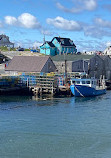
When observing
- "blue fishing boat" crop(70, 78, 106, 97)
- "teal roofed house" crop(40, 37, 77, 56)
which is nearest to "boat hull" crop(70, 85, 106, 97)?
"blue fishing boat" crop(70, 78, 106, 97)

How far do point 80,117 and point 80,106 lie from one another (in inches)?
294

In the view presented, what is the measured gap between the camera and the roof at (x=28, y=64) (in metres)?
58.3

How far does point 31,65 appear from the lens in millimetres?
58844

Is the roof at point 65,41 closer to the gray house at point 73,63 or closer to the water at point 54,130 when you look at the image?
the gray house at point 73,63

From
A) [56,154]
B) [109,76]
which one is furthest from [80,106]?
[109,76]

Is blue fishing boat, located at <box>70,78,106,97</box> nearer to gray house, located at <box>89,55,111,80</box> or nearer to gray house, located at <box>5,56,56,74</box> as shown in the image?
gray house, located at <box>5,56,56,74</box>

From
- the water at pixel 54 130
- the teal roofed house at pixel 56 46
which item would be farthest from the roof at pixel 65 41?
the water at pixel 54 130

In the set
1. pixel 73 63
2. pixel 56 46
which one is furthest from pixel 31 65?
pixel 56 46

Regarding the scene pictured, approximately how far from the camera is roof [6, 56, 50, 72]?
2297 inches

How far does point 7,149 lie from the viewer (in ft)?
70.8

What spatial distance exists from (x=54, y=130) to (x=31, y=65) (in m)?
33.3

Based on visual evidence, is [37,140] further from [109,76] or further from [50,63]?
[109,76]

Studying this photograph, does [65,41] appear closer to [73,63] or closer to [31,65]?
[73,63]

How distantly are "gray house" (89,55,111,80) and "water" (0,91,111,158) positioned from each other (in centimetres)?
2690
